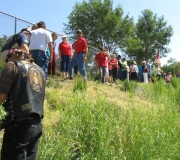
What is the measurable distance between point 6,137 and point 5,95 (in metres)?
0.45

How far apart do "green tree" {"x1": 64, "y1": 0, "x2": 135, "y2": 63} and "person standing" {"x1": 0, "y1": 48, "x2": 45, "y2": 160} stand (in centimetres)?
3093

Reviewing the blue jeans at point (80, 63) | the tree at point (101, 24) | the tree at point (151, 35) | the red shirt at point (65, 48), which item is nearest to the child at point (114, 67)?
the red shirt at point (65, 48)

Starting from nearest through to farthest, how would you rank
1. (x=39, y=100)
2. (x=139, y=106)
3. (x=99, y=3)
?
(x=39, y=100), (x=139, y=106), (x=99, y=3)

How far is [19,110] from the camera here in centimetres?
351

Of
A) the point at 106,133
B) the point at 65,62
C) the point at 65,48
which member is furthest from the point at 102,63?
the point at 106,133

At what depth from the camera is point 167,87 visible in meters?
8.55

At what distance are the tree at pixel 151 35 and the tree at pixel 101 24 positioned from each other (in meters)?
6.63

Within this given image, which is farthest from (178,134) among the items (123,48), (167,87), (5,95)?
(123,48)

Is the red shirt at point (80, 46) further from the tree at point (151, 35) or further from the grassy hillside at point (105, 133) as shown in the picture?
the tree at point (151, 35)

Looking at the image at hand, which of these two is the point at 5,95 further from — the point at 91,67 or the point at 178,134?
the point at 91,67

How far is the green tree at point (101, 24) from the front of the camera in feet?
113

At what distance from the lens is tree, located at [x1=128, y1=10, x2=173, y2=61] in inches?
1688

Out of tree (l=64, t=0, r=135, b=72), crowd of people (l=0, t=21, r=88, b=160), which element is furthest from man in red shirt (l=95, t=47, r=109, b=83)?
tree (l=64, t=0, r=135, b=72)

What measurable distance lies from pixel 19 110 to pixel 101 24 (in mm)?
31494
